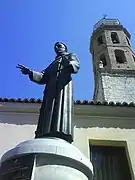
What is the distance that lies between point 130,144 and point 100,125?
91 centimetres

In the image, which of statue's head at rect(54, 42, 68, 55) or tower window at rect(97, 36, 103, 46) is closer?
statue's head at rect(54, 42, 68, 55)

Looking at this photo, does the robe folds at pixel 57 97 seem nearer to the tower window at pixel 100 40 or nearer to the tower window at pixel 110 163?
the tower window at pixel 110 163

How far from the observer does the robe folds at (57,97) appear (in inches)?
140

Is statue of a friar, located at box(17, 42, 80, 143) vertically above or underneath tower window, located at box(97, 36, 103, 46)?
underneath

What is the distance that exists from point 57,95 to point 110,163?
4036 mm

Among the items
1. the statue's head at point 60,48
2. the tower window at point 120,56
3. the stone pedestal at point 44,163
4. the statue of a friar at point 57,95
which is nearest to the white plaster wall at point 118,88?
the tower window at point 120,56

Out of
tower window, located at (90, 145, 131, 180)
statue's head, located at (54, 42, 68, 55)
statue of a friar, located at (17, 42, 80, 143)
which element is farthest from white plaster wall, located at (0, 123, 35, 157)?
statue of a friar, located at (17, 42, 80, 143)

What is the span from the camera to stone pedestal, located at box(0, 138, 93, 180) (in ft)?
9.00

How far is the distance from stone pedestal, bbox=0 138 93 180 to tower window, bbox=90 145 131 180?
4.19 m

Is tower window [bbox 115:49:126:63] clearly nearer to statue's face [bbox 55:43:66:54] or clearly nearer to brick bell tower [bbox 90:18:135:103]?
brick bell tower [bbox 90:18:135:103]

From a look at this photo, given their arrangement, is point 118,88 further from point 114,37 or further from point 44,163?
point 44,163

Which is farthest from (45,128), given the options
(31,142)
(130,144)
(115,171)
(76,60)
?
(130,144)

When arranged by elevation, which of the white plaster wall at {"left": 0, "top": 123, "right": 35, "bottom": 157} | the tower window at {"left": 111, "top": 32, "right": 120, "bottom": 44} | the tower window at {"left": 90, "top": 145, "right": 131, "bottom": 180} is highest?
the tower window at {"left": 111, "top": 32, "right": 120, "bottom": 44}

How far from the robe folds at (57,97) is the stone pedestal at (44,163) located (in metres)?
0.49
